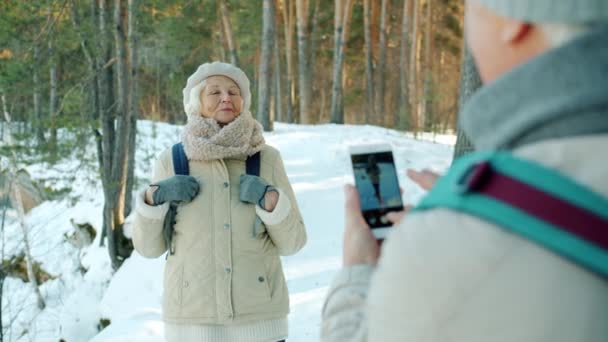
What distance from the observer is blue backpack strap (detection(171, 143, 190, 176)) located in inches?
119

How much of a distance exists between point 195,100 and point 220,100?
0.14m

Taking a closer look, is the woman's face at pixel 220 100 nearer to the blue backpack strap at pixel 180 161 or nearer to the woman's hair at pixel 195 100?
the woman's hair at pixel 195 100

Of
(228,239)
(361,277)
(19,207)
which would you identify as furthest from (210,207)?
(19,207)

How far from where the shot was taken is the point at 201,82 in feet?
10.7

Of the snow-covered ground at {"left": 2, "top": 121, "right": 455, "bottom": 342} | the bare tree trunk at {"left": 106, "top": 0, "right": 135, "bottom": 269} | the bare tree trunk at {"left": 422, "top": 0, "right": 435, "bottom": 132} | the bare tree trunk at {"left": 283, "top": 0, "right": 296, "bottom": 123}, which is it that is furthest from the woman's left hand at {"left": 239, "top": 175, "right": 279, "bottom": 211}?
the bare tree trunk at {"left": 283, "top": 0, "right": 296, "bottom": 123}

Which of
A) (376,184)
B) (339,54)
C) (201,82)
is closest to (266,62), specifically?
(339,54)

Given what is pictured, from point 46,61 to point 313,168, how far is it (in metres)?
4.74

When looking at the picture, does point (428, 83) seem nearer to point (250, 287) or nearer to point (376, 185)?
point (250, 287)

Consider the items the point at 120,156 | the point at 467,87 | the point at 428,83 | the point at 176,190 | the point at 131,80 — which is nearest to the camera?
the point at 176,190

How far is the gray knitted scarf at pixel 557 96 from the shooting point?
2.52 ft

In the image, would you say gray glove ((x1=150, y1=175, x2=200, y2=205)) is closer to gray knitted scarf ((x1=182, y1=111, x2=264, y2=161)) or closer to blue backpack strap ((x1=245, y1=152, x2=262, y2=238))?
gray knitted scarf ((x1=182, y1=111, x2=264, y2=161))

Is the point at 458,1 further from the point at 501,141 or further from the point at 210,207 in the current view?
the point at 501,141

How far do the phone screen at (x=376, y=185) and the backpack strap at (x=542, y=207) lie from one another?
0.59 meters

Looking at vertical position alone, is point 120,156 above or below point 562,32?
below
